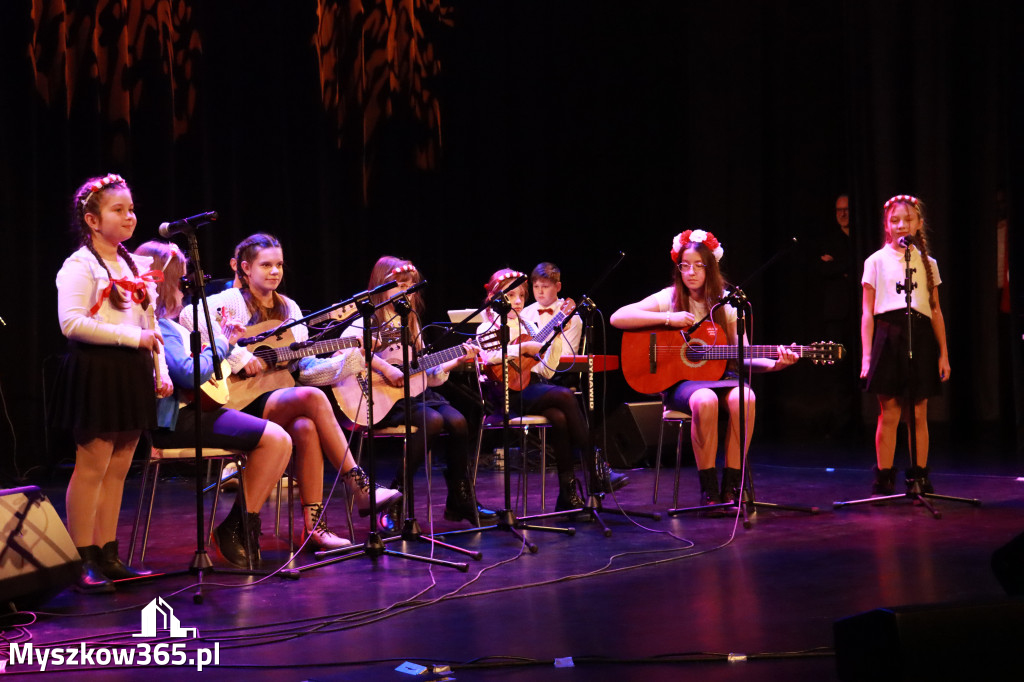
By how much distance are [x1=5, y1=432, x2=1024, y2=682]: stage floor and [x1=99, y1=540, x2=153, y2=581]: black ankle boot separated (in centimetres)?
9

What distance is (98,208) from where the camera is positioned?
4.04 metres

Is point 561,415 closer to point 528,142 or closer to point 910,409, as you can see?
point 910,409

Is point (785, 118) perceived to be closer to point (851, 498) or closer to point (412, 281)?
point (851, 498)

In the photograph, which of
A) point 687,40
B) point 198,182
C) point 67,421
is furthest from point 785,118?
point 67,421

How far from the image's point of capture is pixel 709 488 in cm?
548

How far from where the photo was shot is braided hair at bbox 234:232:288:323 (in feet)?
15.6

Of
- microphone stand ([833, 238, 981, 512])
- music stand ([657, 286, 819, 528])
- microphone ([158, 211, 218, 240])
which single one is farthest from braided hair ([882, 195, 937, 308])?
microphone ([158, 211, 218, 240])

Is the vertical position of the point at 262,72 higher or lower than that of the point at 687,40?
lower

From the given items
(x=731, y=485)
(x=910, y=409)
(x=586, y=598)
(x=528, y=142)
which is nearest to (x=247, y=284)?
(x=586, y=598)

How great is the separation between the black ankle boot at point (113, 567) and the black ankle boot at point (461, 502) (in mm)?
1634

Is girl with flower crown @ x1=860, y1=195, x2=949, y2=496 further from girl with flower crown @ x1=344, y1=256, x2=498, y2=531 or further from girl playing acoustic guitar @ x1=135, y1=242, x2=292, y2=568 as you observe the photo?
girl playing acoustic guitar @ x1=135, y1=242, x2=292, y2=568

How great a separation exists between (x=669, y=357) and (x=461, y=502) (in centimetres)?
140

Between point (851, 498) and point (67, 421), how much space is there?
13.4 ft

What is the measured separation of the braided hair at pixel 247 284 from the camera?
4766mm
